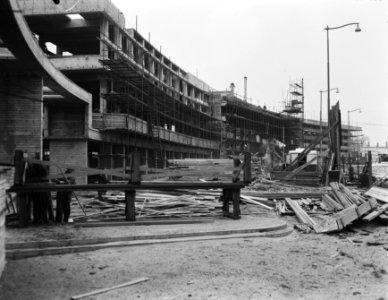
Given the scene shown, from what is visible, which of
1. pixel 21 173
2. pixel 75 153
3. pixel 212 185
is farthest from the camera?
pixel 75 153

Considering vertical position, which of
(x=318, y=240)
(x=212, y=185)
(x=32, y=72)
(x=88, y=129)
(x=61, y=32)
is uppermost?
(x=61, y=32)

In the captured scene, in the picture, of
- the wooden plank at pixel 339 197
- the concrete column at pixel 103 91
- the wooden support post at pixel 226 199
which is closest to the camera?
the wooden support post at pixel 226 199

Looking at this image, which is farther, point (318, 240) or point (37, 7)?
point (37, 7)

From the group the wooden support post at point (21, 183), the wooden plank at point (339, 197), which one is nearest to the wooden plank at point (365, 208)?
the wooden plank at point (339, 197)

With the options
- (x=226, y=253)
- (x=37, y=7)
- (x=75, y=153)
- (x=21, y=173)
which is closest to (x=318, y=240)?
(x=226, y=253)

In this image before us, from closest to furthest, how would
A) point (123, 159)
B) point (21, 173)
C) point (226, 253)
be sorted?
1. point (226, 253)
2. point (21, 173)
3. point (123, 159)

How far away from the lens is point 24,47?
1281 centimetres

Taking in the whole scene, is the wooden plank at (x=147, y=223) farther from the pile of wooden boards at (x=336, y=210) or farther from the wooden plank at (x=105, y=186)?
the pile of wooden boards at (x=336, y=210)

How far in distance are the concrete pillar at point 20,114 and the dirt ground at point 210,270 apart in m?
9.31

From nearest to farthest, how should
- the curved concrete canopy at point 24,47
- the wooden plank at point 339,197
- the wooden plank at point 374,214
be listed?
the wooden plank at point 374,214 → the curved concrete canopy at point 24,47 → the wooden plank at point 339,197

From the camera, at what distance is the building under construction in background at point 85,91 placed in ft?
53.9

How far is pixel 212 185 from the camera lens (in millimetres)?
9828

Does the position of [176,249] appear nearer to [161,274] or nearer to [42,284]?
[161,274]

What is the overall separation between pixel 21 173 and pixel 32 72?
9209 mm
